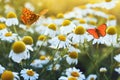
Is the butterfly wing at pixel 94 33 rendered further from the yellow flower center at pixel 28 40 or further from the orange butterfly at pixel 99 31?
the yellow flower center at pixel 28 40

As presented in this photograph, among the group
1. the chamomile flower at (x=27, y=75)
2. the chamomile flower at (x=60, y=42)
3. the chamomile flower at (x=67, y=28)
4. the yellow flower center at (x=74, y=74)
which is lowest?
the chamomile flower at (x=27, y=75)

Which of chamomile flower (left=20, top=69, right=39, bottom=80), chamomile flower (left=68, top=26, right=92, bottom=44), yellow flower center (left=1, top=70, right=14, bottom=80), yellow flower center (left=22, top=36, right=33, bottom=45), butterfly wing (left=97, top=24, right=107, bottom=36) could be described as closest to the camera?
yellow flower center (left=1, top=70, right=14, bottom=80)

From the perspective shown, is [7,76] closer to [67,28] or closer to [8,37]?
[8,37]

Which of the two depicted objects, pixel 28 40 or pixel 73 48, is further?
pixel 73 48

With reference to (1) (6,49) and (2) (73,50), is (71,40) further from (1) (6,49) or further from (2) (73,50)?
(1) (6,49)

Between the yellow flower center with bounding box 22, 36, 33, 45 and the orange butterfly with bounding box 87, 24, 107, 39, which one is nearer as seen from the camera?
the orange butterfly with bounding box 87, 24, 107, 39

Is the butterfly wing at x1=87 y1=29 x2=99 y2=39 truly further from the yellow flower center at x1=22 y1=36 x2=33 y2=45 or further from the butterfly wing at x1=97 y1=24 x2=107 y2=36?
the yellow flower center at x1=22 y1=36 x2=33 y2=45

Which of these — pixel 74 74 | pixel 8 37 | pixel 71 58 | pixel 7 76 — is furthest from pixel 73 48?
pixel 7 76

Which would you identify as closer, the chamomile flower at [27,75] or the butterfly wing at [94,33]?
the chamomile flower at [27,75]

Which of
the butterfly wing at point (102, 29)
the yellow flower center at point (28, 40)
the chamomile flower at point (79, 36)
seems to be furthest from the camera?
the chamomile flower at point (79, 36)

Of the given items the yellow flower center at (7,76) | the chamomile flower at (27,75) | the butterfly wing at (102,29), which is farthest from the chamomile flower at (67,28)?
the yellow flower center at (7,76)

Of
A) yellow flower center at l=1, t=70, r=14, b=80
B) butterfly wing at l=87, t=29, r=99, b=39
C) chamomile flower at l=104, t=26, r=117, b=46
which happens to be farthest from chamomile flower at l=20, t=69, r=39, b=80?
chamomile flower at l=104, t=26, r=117, b=46

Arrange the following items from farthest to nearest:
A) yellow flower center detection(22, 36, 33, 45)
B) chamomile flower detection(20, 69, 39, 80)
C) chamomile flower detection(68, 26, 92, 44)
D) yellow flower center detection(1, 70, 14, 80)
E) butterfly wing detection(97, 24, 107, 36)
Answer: chamomile flower detection(68, 26, 92, 44), yellow flower center detection(22, 36, 33, 45), butterfly wing detection(97, 24, 107, 36), chamomile flower detection(20, 69, 39, 80), yellow flower center detection(1, 70, 14, 80)
